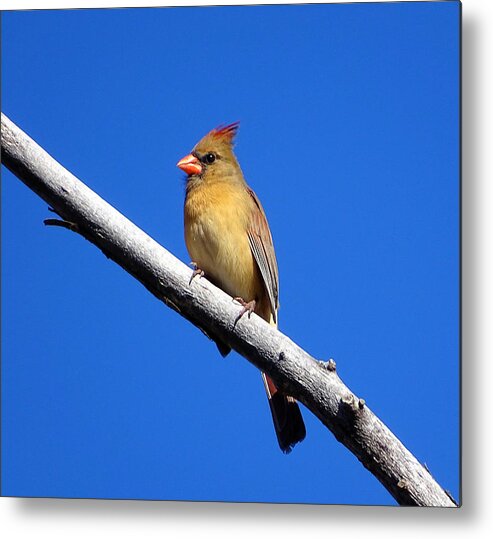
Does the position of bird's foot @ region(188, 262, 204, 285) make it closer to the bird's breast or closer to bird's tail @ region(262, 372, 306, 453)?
the bird's breast

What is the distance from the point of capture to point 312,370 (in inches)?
112

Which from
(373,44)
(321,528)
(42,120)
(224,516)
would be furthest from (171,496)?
(373,44)

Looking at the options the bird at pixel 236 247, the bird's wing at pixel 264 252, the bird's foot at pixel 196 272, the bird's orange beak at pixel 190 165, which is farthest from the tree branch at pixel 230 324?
the bird's orange beak at pixel 190 165

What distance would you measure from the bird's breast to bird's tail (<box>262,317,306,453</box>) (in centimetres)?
35

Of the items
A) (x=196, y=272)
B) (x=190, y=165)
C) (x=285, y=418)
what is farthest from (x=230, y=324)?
(x=190, y=165)

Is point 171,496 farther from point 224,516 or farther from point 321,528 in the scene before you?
point 321,528

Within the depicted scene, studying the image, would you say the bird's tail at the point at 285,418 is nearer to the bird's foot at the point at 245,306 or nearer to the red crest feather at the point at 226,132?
the bird's foot at the point at 245,306

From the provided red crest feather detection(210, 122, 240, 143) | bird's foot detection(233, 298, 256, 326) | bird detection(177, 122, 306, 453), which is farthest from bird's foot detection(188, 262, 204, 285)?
red crest feather detection(210, 122, 240, 143)

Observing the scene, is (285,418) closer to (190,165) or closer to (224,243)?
(224,243)

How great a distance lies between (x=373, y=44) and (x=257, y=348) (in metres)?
1.18

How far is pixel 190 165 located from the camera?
3.45 m

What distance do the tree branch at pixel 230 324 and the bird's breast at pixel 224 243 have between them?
0.32 meters

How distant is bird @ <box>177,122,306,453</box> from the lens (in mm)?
3250

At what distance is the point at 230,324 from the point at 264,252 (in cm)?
47
